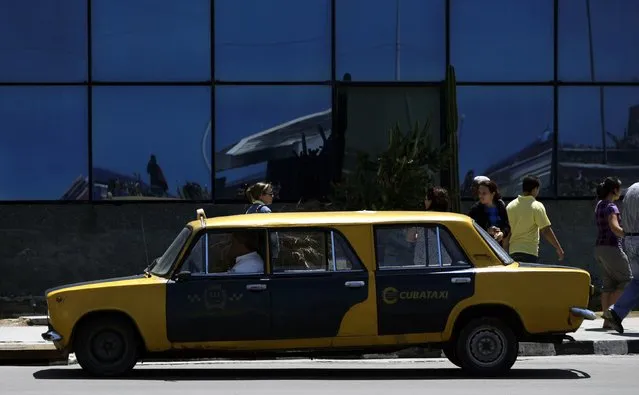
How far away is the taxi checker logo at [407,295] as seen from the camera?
1135 cm

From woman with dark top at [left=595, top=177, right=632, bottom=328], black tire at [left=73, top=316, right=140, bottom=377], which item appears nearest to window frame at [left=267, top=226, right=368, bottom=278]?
black tire at [left=73, top=316, right=140, bottom=377]

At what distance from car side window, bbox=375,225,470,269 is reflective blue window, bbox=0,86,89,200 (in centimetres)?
767

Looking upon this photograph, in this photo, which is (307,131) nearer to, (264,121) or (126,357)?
(264,121)

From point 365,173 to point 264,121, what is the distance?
154 centimetres

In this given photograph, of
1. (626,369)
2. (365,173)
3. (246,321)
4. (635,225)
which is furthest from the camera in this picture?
(365,173)

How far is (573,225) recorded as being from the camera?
1859cm

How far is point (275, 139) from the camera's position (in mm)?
18297
